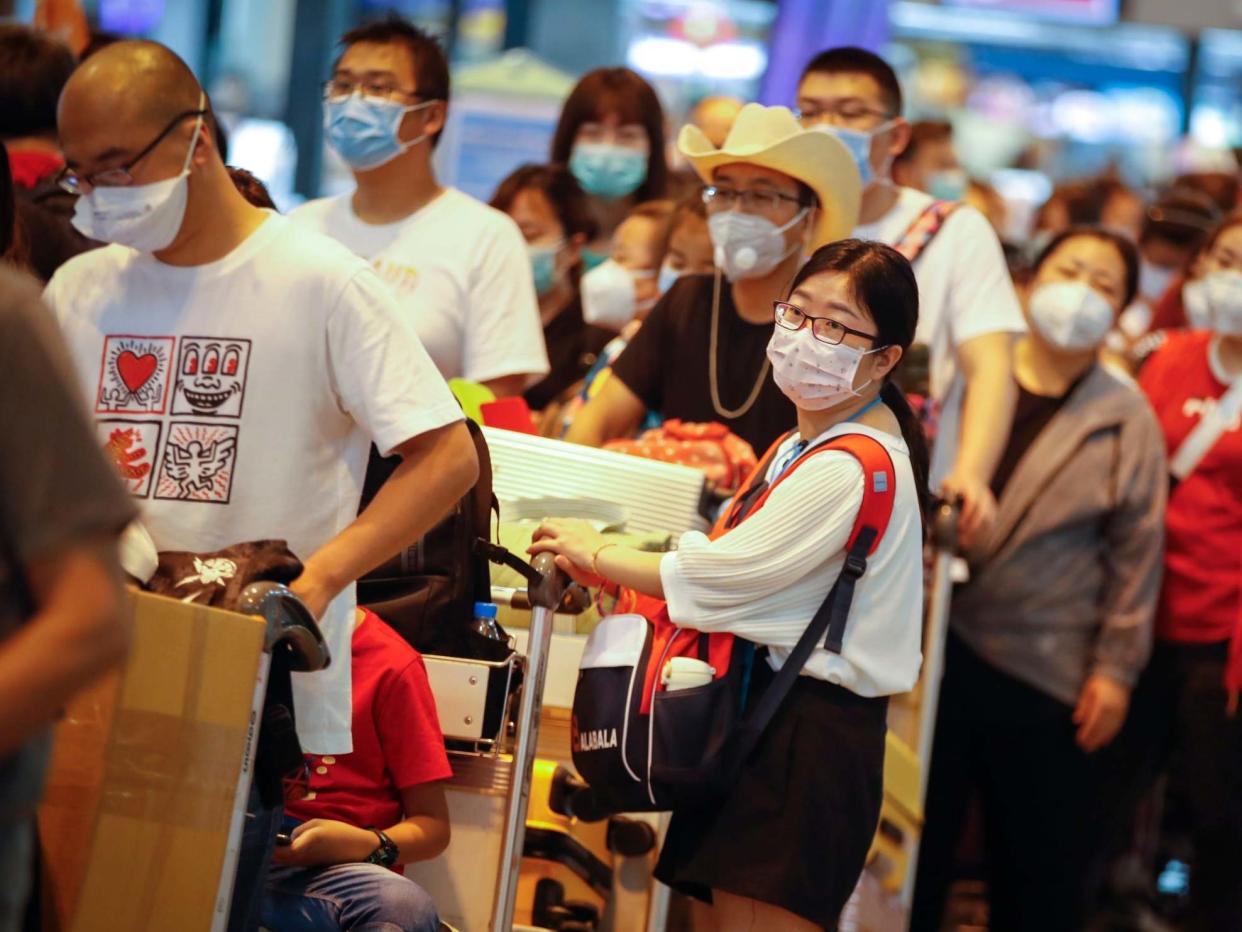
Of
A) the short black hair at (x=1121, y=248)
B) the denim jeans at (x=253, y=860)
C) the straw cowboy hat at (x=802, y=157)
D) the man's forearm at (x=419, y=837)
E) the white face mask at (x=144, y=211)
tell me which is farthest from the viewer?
the short black hair at (x=1121, y=248)

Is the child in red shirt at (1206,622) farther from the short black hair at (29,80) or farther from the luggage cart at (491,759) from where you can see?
the short black hair at (29,80)

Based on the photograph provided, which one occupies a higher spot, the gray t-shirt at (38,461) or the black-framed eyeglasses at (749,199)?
the black-framed eyeglasses at (749,199)

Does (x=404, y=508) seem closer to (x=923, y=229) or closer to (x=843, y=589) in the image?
(x=843, y=589)

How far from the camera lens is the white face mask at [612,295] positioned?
246 inches

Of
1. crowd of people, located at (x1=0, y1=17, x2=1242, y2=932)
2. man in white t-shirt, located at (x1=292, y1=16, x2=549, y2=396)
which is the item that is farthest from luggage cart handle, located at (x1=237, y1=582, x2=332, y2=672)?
man in white t-shirt, located at (x1=292, y1=16, x2=549, y2=396)

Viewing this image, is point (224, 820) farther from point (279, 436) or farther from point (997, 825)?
point (997, 825)

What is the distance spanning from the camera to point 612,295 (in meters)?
6.25

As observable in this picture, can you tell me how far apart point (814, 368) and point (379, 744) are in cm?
109

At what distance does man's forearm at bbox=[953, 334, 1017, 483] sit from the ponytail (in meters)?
1.29

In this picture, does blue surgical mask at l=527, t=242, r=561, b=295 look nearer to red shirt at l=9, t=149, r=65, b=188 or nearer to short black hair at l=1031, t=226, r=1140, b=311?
short black hair at l=1031, t=226, r=1140, b=311

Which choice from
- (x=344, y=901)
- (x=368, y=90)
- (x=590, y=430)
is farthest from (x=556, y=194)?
(x=344, y=901)

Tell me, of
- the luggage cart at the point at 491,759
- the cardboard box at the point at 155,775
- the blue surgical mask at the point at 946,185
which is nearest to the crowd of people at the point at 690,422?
the luggage cart at the point at 491,759

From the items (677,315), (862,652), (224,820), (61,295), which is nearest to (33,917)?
(224,820)

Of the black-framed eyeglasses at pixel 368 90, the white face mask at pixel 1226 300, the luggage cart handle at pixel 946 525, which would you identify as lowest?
the luggage cart handle at pixel 946 525
